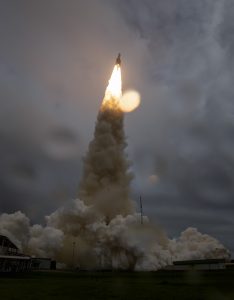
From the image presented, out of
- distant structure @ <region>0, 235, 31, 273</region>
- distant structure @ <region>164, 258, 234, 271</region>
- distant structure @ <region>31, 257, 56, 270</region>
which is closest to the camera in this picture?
distant structure @ <region>0, 235, 31, 273</region>

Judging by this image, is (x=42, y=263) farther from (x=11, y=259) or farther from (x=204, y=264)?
(x=204, y=264)

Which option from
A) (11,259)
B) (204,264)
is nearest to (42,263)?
(11,259)

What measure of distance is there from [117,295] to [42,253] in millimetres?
79391

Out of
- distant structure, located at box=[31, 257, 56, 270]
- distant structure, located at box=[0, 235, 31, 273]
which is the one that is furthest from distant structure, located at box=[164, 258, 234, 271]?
distant structure, located at box=[0, 235, 31, 273]

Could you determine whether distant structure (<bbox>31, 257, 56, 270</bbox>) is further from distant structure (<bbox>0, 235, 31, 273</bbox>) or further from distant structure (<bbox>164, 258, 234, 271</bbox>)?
distant structure (<bbox>164, 258, 234, 271</bbox>)

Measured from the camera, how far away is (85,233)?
383 feet

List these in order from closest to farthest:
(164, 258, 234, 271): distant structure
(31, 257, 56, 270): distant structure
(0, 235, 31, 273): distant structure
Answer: (0, 235, 31, 273): distant structure → (31, 257, 56, 270): distant structure → (164, 258, 234, 271): distant structure

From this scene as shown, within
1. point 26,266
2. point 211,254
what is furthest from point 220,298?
point 211,254

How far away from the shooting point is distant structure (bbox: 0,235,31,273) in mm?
85125

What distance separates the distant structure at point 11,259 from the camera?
8512 centimetres

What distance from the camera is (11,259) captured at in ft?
292

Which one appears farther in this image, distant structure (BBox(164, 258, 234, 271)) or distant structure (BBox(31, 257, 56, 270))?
distant structure (BBox(164, 258, 234, 271))

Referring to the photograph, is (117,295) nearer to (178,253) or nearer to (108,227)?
(108,227)

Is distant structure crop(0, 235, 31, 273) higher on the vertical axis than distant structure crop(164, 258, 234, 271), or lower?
lower
